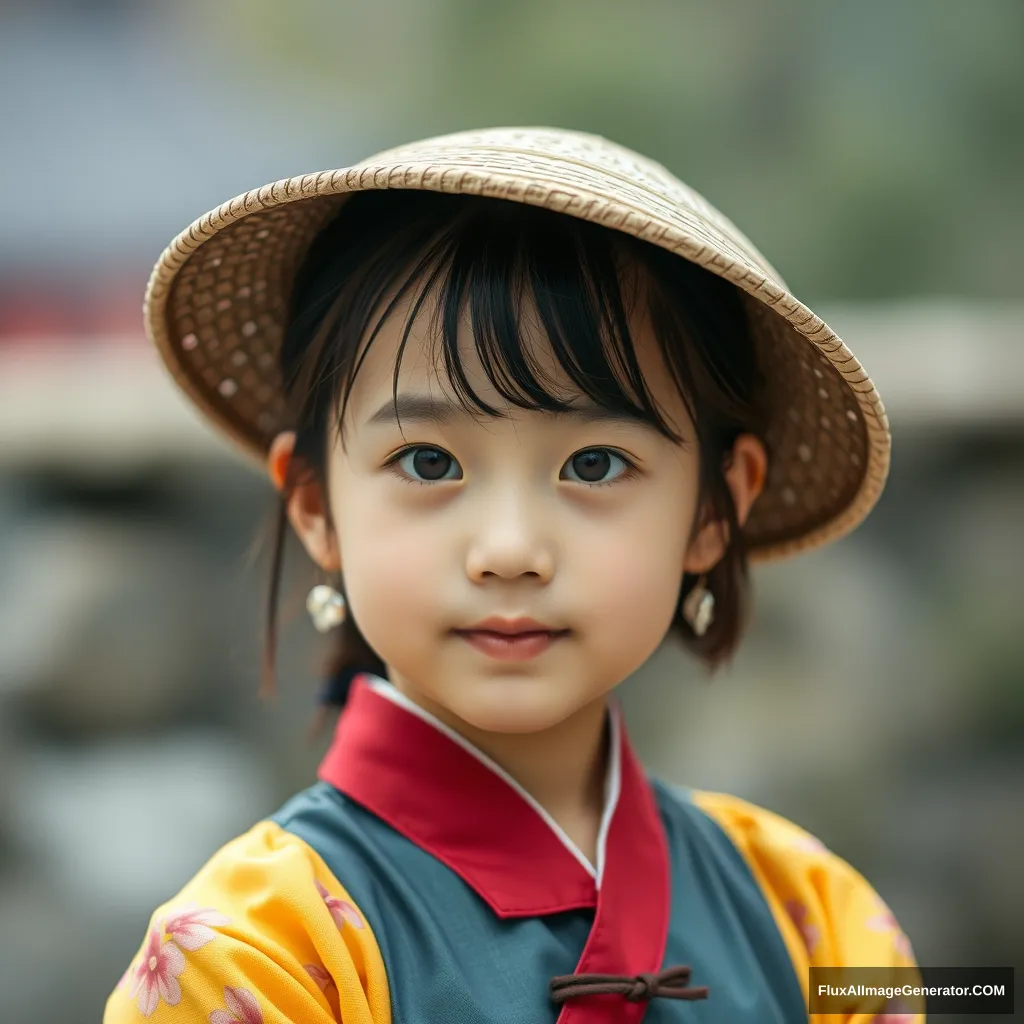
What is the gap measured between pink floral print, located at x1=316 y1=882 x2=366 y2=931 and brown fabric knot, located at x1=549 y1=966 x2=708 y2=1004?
0.19m

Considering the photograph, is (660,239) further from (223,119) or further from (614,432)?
(223,119)

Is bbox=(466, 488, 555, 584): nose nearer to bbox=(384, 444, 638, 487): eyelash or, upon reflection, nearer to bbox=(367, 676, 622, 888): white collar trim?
bbox=(384, 444, 638, 487): eyelash

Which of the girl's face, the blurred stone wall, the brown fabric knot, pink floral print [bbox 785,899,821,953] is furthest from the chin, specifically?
the blurred stone wall

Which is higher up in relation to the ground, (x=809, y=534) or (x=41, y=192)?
(x=41, y=192)

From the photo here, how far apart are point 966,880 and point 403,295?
2.35 metres

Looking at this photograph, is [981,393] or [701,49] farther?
[701,49]

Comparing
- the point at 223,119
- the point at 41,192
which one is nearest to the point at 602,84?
the point at 223,119

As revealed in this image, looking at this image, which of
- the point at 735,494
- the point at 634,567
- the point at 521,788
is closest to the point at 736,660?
the point at 735,494

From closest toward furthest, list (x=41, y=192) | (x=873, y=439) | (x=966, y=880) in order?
(x=873, y=439) < (x=966, y=880) < (x=41, y=192)

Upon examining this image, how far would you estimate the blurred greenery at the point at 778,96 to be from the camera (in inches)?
160

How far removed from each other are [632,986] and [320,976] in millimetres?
287

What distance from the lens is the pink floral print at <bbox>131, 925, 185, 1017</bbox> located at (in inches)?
41.0

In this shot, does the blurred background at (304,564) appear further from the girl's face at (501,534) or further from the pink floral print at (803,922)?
the pink floral print at (803,922)

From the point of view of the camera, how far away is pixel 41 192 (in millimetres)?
3832
